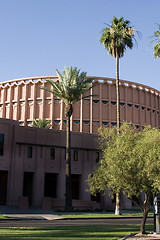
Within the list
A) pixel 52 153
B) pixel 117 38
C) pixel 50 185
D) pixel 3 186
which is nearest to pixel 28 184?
pixel 3 186

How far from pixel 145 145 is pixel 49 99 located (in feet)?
169

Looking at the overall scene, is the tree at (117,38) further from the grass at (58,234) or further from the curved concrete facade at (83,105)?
the curved concrete facade at (83,105)

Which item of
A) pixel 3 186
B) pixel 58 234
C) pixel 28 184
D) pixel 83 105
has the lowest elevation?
pixel 58 234

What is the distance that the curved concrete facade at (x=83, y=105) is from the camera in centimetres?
6575

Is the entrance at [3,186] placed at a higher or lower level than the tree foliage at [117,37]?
lower

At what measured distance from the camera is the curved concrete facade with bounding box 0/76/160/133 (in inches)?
2589

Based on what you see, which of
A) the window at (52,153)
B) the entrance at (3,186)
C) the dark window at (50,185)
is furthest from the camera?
the dark window at (50,185)

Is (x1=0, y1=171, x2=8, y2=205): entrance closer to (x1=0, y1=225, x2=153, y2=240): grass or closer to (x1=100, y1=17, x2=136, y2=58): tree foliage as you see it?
(x1=100, y1=17, x2=136, y2=58): tree foliage

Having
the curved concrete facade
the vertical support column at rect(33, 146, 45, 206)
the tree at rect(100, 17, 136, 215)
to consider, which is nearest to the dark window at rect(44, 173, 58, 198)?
the vertical support column at rect(33, 146, 45, 206)

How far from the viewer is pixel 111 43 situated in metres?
36.3

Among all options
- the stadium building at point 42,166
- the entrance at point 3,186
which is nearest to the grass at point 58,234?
the stadium building at point 42,166

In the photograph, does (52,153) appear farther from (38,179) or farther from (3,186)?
(3,186)

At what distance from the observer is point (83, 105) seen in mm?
66125

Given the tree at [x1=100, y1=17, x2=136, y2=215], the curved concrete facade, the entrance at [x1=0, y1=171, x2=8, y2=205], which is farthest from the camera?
the curved concrete facade
